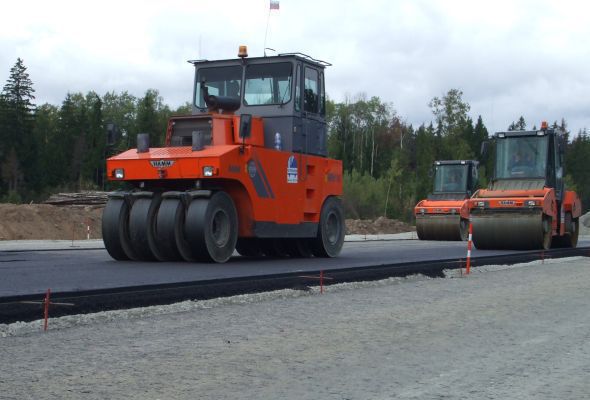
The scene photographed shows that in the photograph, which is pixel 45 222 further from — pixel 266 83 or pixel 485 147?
pixel 266 83

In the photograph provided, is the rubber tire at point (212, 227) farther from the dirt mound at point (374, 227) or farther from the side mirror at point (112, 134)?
the dirt mound at point (374, 227)

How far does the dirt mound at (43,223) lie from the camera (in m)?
30.1

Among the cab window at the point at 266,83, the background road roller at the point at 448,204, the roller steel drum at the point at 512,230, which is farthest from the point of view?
the background road roller at the point at 448,204

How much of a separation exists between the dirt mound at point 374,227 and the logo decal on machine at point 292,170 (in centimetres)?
2727

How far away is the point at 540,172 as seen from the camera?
21.6m

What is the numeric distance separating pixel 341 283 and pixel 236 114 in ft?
16.0

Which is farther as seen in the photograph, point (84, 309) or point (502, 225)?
point (502, 225)

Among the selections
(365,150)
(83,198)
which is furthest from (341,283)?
(365,150)

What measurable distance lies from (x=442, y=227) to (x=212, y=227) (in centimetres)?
1784

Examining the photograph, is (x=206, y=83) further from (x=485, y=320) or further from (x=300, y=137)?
(x=485, y=320)

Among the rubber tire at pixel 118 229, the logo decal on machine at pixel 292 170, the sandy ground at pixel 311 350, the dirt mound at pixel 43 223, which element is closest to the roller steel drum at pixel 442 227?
the dirt mound at pixel 43 223

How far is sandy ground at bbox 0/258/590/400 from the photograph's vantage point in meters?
5.21

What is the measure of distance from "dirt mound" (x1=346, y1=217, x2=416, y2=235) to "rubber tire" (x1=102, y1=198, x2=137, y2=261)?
28.9m

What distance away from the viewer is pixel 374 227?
1770 inches
